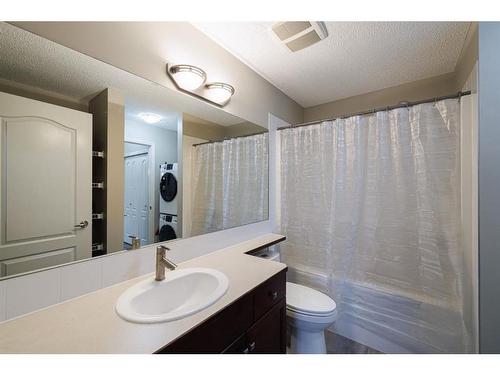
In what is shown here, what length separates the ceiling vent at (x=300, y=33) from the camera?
1222 millimetres

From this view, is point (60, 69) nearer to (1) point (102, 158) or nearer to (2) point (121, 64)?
(2) point (121, 64)

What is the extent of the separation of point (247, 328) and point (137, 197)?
32.1 inches

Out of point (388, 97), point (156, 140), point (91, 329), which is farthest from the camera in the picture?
point (388, 97)

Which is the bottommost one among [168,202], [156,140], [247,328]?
[247,328]

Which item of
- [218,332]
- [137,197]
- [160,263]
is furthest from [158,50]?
[218,332]

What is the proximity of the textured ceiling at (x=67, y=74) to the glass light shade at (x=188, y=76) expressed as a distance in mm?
76

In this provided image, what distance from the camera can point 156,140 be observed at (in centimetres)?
115

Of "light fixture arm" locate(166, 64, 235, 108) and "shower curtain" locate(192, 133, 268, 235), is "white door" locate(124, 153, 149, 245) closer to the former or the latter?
"shower curtain" locate(192, 133, 268, 235)

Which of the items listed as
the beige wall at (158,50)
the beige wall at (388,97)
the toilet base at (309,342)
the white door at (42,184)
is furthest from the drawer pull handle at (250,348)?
the beige wall at (388,97)

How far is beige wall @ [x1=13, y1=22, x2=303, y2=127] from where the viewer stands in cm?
83

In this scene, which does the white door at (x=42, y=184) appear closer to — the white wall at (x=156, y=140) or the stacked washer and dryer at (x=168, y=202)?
the white wall at (x=156, y=140)

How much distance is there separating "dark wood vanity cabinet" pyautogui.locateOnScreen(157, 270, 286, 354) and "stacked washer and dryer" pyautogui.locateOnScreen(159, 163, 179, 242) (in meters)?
0.57

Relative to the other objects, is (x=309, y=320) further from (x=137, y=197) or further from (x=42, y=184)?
(x=42, y=184)

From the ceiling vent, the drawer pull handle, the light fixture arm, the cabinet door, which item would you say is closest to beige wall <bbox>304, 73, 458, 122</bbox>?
the ceiling vent
